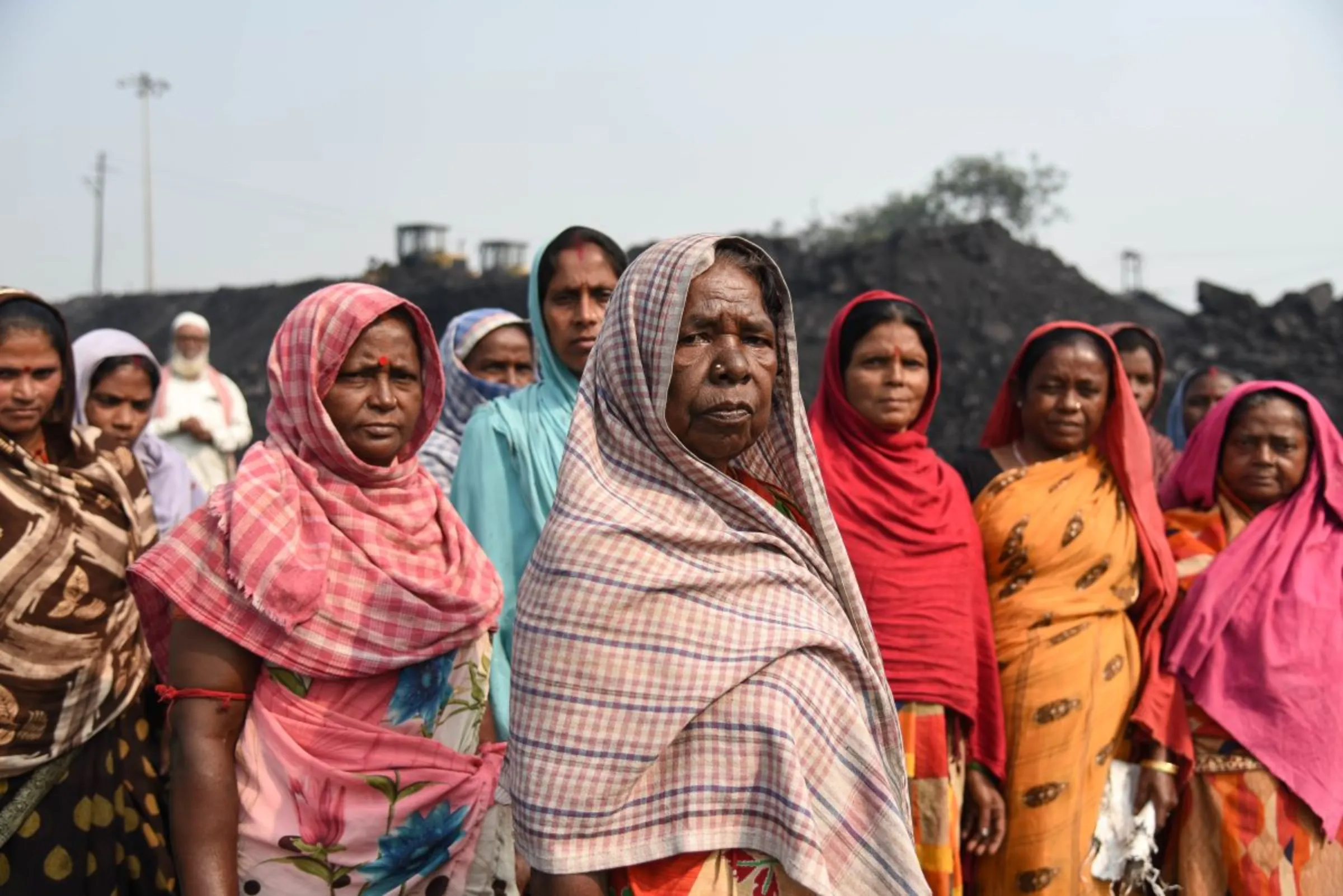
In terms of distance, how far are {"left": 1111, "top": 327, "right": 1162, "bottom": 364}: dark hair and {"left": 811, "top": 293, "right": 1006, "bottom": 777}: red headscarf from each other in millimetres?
2778

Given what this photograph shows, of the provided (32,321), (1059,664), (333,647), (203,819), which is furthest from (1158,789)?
(32,321)

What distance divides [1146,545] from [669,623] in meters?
2.35

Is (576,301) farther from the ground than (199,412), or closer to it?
farther from the ground

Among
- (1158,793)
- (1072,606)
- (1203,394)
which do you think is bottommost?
(1158,793)

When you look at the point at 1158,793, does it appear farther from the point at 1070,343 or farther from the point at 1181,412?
the point at 1181,412

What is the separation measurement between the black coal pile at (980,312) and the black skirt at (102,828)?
17.8m

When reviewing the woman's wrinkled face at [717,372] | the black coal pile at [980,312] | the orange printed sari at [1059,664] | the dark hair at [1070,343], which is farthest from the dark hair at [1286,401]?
the black coal pile at [980,312]

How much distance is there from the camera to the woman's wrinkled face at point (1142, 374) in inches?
240

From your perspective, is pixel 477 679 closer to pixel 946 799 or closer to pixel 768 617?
pixel 768 617

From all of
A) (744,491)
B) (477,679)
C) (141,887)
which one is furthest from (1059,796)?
(141,887)

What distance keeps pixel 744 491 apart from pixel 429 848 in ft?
4.04

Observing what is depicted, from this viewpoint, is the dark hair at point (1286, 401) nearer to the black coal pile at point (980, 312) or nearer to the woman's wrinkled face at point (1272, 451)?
the woman's wrinkled face at point (1272, 451)

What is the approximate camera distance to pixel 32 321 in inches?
137

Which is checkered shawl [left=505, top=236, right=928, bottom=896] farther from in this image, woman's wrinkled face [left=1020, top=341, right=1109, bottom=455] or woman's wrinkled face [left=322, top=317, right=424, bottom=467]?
woman's wrinkled face [left=1020, top=341, right=1109, bottom=455]
